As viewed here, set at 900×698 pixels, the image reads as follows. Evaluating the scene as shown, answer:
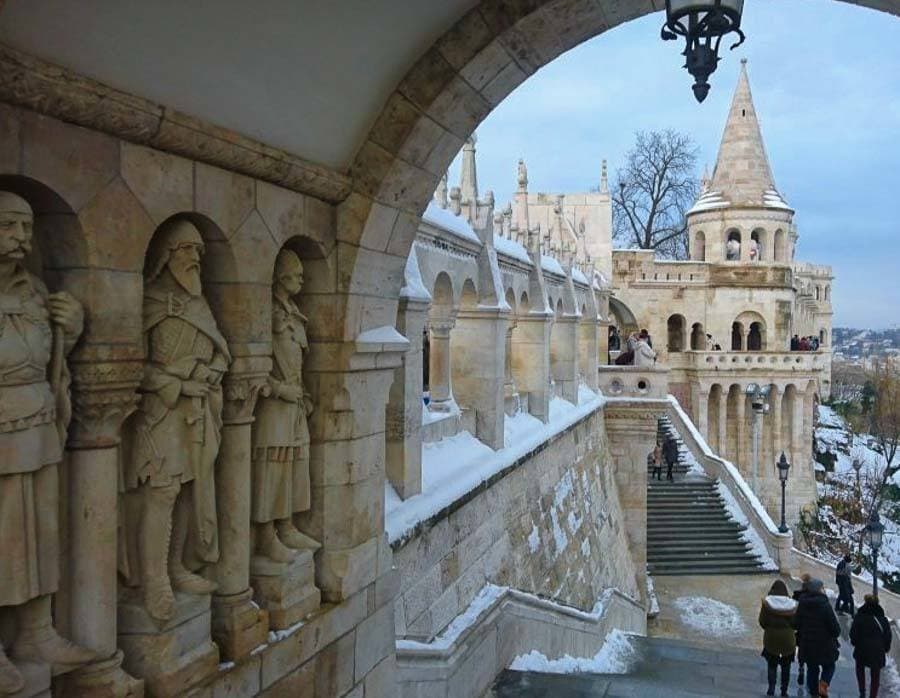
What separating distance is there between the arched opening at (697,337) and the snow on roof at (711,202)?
544 centimetres

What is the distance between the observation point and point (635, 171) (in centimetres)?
4056

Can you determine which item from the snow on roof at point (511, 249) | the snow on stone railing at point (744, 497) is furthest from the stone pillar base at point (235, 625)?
the snow on stone railing at point (744, 497)

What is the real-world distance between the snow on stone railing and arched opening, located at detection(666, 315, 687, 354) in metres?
8.38

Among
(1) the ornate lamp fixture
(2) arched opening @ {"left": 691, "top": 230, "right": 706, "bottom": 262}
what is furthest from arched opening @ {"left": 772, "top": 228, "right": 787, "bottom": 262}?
(1) the ornate lamp fixture

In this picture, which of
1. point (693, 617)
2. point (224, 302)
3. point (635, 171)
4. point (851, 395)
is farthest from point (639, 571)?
point (851, 395)

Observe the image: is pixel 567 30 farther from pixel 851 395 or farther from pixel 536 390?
pixel 851 395

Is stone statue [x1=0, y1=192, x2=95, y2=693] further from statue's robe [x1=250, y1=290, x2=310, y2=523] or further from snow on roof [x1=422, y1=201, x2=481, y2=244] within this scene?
snow on roof [x1=422, y1=201, x2=481, y2=244]

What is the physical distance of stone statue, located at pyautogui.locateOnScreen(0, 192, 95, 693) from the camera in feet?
7.76

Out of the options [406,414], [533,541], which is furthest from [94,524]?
[533,541]

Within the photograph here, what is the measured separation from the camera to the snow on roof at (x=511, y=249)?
10211 millimetres

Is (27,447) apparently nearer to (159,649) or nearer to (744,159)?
(159,649)

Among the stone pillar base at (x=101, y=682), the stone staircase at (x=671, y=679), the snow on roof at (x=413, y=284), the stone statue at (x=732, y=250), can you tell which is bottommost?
the stone staircase at (x=671, y=679)

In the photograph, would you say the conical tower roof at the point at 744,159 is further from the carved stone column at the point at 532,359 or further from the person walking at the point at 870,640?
the person walking at the point at 870,640

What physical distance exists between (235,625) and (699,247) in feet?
114
